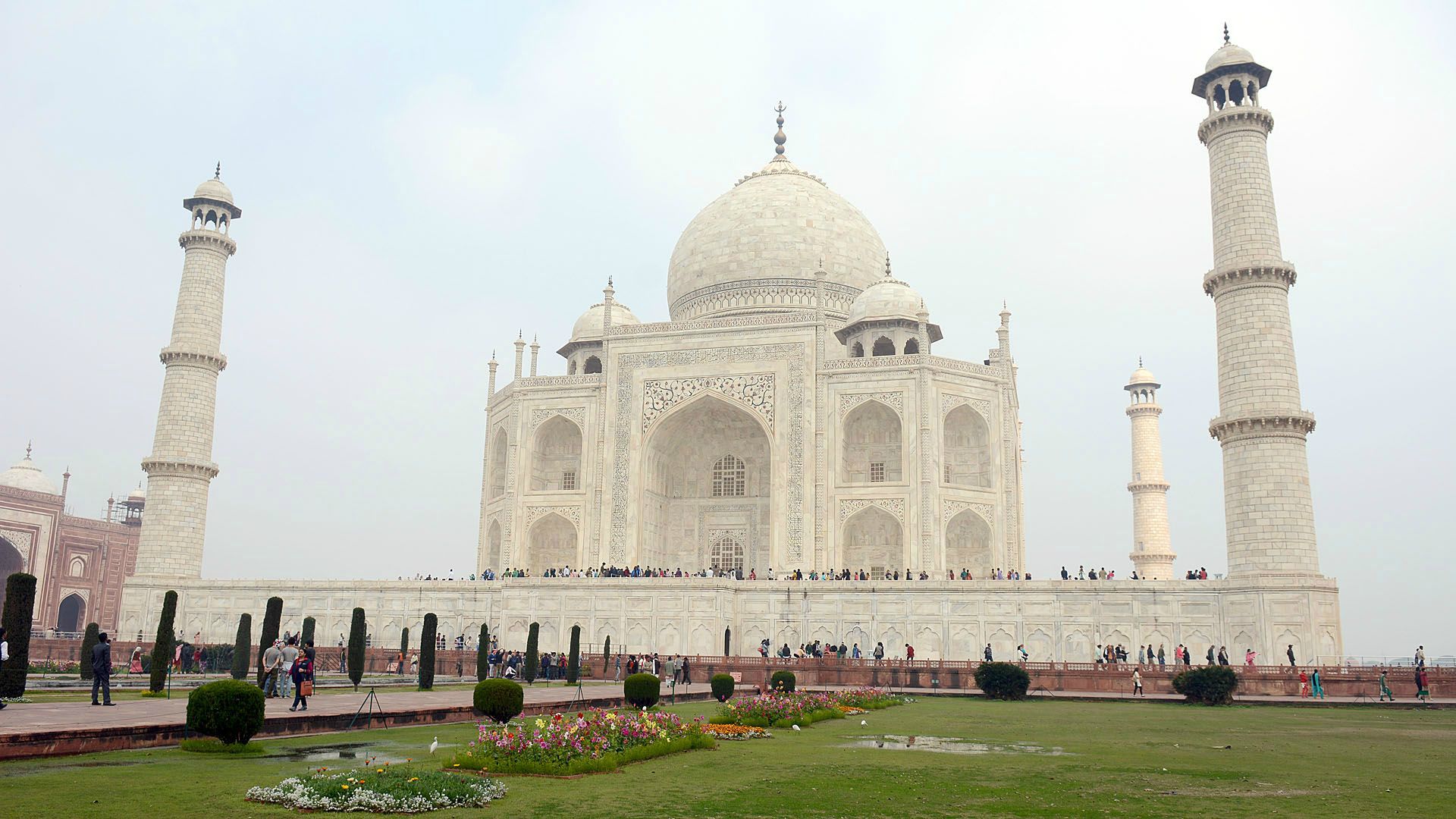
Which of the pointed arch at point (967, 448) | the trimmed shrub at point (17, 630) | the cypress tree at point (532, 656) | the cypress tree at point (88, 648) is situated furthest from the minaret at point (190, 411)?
the pointed arch at point (967, 448)

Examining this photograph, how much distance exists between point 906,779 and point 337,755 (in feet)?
Result: 15.5

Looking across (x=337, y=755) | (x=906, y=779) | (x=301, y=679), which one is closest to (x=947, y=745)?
(x=906, y=779)

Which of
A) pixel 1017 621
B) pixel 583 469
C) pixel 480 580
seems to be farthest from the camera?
pixel 583 469

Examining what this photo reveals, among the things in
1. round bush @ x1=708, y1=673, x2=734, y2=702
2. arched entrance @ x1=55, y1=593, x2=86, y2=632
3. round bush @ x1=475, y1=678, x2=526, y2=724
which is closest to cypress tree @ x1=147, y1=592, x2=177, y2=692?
round bush @ x1=475, y1=678, x2=526, y2=724

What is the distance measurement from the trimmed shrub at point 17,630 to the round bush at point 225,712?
18.0ft

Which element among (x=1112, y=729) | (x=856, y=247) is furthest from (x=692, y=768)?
(x=856, y=247)

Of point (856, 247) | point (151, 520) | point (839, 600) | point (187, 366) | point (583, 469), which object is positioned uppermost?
point (856, 247)

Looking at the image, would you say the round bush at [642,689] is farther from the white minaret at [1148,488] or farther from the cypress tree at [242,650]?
the white minaret at [1148,488]

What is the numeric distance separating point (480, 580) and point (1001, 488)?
14.9 m

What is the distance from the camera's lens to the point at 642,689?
13.6m

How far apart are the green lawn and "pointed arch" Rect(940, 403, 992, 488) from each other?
20.2 meters

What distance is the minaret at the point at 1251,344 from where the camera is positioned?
76.3 feet

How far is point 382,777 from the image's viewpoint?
269 inches

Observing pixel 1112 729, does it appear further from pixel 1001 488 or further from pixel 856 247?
pixel 856 247
